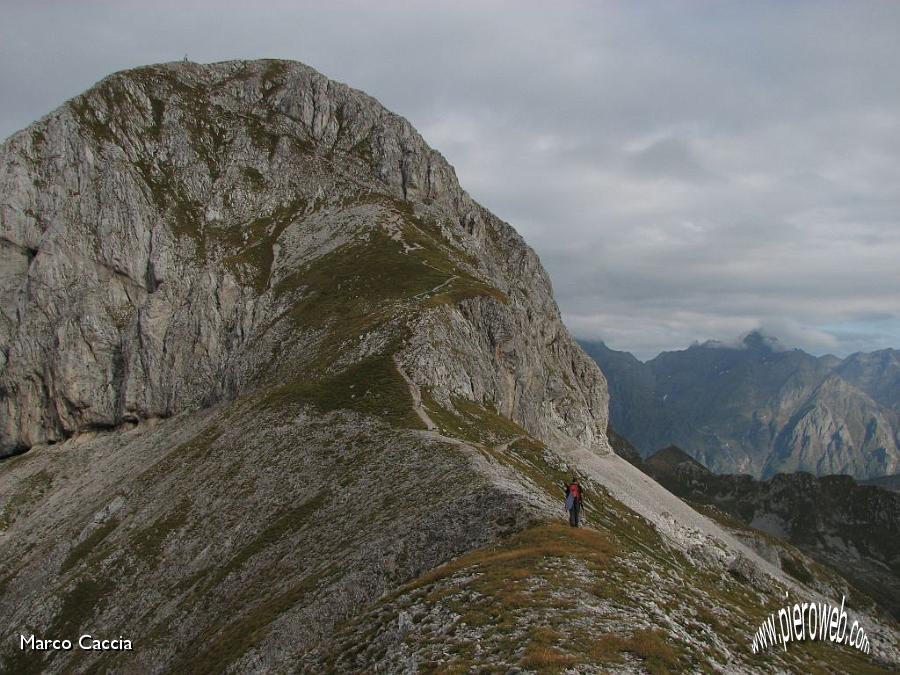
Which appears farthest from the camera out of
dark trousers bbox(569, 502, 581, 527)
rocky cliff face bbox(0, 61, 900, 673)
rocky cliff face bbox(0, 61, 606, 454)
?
rocky cliff face bbox(0, 61, 606, 454)

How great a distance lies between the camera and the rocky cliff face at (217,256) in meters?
102

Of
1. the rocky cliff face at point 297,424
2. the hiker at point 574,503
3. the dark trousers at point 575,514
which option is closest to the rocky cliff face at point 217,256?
the rocky cliff face at point 297,424

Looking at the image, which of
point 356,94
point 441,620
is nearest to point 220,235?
point 356,94

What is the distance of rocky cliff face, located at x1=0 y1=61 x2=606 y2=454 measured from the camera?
102 meters

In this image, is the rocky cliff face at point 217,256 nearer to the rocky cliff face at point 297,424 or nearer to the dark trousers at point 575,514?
the rocky cliff face at point 297,424

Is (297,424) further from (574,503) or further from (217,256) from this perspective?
(217,256)

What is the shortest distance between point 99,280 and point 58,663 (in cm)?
10461

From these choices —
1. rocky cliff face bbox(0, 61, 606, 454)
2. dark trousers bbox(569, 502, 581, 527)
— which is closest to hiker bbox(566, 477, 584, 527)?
dark trousers bbox(569, 502, 581, 527)

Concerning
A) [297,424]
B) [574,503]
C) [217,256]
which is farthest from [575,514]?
[217,256]

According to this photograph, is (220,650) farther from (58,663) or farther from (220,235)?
(220,235)

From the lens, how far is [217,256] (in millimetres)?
134500

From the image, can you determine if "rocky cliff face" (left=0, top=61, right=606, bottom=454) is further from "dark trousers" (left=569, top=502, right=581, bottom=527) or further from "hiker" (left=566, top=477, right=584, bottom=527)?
"dark trousers" (left=569, top=502, right=581, bottom=527)

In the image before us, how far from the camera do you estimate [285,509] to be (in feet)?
161

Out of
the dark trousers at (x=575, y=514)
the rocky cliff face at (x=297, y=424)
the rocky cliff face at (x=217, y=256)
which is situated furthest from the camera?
the rocky cliff face at (x=217, y=256)
